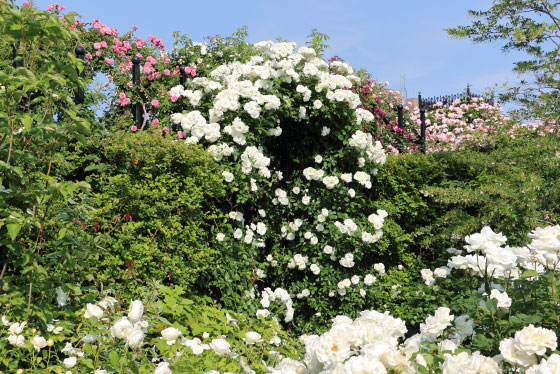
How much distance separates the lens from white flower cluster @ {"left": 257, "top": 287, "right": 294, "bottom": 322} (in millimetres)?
5044

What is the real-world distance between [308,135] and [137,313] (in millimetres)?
3571

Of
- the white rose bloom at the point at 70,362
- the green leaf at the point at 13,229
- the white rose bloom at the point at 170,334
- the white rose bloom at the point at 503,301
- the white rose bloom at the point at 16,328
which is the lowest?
the white rose bloom at the point at 70,362

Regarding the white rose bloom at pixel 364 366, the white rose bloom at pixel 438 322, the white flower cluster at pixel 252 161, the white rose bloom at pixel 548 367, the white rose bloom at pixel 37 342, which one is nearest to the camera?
the white rose bloom at pixel 364 366

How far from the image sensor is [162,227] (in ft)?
13.2

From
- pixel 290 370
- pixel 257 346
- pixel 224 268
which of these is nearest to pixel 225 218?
pixel 224 268

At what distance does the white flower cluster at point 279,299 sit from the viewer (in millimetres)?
5044

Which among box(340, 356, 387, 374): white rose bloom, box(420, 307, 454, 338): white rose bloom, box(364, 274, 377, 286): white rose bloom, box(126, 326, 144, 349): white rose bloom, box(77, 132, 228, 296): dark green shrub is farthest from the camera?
box(364, 274, 377, 286): white rose bloom

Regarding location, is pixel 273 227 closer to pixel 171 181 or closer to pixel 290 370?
pixel 171 181

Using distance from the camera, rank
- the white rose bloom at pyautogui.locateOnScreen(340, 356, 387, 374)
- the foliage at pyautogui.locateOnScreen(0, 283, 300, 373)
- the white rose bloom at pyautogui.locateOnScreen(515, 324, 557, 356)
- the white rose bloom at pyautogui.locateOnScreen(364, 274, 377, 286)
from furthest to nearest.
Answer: the white rose bloom at pyautogui.locateOnScreen(364, 274, 377, 286)
the foliage at pyautogui.locateOnScreen(0, 283, 300, 373)
the white rose bloom at pyautogui.locateOnScreen(515, 324, 557, 356)
the white rose bloom at pyautogui.locateOnScreen(340, 356, 387, 374)

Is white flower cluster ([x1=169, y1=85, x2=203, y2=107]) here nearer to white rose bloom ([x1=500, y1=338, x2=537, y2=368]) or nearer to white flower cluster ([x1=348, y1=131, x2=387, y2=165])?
white flower cluster ([x1=348, y1=131, x2=387, y2=165])

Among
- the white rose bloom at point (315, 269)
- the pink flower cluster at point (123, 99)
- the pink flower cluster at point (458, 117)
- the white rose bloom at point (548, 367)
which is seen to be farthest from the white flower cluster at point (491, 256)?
the pink flower cluster at point (458, 117)

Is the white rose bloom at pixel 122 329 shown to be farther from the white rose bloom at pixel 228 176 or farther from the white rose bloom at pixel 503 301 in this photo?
the white rose bloom at pixel 228 176

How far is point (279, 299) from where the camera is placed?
5176 millimetres

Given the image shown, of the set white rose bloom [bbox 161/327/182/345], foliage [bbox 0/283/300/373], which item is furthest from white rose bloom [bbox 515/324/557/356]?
white rose bloom [bbox 161/327/182/345]
